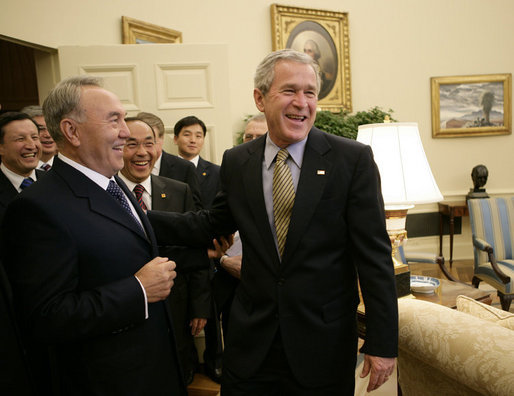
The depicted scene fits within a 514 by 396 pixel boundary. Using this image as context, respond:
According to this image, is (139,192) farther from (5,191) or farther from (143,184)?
(5,191)

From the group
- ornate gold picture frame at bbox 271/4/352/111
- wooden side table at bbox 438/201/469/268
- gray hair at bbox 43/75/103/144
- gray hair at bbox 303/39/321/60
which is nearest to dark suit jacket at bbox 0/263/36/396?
gray hair at bbox 43/75/103/144

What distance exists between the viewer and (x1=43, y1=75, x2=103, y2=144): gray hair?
51.5 inches

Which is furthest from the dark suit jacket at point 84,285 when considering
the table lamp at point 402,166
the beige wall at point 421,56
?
the beige wall at point 421,56

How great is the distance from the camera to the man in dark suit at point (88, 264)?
1151 mm

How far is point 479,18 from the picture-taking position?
20.9ft

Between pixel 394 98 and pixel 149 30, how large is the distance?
3651mm

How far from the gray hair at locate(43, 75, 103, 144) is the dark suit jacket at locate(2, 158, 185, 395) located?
0.40 feet

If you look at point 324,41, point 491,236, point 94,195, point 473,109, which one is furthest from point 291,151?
point 473,109

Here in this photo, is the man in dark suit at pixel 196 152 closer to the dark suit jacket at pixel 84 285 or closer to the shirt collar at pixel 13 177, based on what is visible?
the shirt collar at pixel 13 177

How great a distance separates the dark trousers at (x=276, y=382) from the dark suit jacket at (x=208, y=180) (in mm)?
2084

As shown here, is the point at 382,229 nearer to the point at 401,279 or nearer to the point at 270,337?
the point at 270,337

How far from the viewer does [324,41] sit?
6.17 m

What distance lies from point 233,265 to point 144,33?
3.73 metres

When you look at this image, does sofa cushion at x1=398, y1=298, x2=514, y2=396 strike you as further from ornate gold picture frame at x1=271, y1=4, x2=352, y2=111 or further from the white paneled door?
ornate gold picture frame at x1=271, y1=4, x2=352, y2=111
